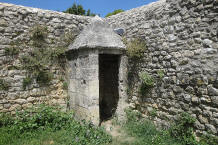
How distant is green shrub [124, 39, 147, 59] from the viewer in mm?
5016

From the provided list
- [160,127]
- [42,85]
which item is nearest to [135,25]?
[160,127]

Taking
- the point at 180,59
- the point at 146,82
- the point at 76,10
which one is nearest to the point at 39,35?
the point at 146,82

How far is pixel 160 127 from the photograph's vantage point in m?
4.53

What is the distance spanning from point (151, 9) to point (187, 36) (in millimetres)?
1552

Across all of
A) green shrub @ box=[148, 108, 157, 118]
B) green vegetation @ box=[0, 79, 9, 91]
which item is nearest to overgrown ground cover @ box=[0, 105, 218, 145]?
green shrub @ box=[148, 108, 157, 118]

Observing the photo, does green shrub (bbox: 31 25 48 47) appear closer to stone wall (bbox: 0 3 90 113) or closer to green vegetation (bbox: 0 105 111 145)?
stone wall (bbox: 0 3 90 113)

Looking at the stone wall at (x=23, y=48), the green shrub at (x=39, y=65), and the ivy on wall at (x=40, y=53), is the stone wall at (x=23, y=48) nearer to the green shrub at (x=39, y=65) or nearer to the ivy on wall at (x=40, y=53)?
the ivy on wall at (x=40, y=53)

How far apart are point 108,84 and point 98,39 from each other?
2.69m

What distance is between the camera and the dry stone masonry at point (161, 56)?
349 cm

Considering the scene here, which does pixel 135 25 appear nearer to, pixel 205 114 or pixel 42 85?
pixel 205 114

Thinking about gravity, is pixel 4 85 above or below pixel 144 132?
above

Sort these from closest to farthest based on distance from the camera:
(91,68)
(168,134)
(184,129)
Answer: (184,129)
(168,134)
(91,68)

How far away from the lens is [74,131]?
14.7 feet

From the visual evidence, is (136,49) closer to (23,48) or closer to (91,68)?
(91,68)
